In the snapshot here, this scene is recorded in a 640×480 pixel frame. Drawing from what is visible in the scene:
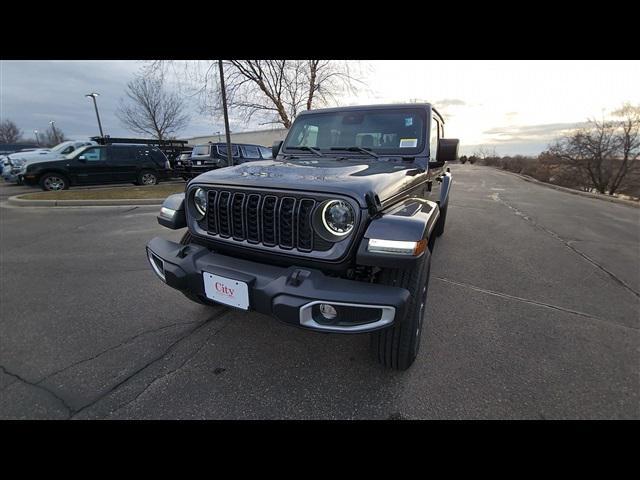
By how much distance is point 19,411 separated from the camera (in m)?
1.87

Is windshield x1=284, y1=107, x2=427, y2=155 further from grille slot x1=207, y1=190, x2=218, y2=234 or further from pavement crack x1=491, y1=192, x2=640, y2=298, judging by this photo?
pavement crack x1=491, y1=192, x2=640, y2=298

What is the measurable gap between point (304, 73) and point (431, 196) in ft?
50.8

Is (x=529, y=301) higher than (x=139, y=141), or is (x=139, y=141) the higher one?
(x=139, y=141)

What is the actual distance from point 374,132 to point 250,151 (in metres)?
11.7

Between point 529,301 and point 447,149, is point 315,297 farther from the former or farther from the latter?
point 529,301

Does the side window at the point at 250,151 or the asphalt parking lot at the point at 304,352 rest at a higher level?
the side window at the point at 250,151

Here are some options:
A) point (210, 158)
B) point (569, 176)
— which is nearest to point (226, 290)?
point (210, 158)

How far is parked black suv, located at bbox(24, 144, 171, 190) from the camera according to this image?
10603mm

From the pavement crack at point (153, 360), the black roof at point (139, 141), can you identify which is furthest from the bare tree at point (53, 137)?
the pavement crack at point (153, 360)

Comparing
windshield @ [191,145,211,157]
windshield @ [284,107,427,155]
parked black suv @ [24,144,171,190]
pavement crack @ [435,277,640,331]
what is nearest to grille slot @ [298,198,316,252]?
windshield @ [284,107,427,155]

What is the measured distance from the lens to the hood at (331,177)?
1872mm

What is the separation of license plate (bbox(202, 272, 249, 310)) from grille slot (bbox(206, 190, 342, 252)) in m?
0.33

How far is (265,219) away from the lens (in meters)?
2.02

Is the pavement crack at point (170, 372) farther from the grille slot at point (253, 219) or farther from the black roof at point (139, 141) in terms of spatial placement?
the black roof at point (139, 141)
